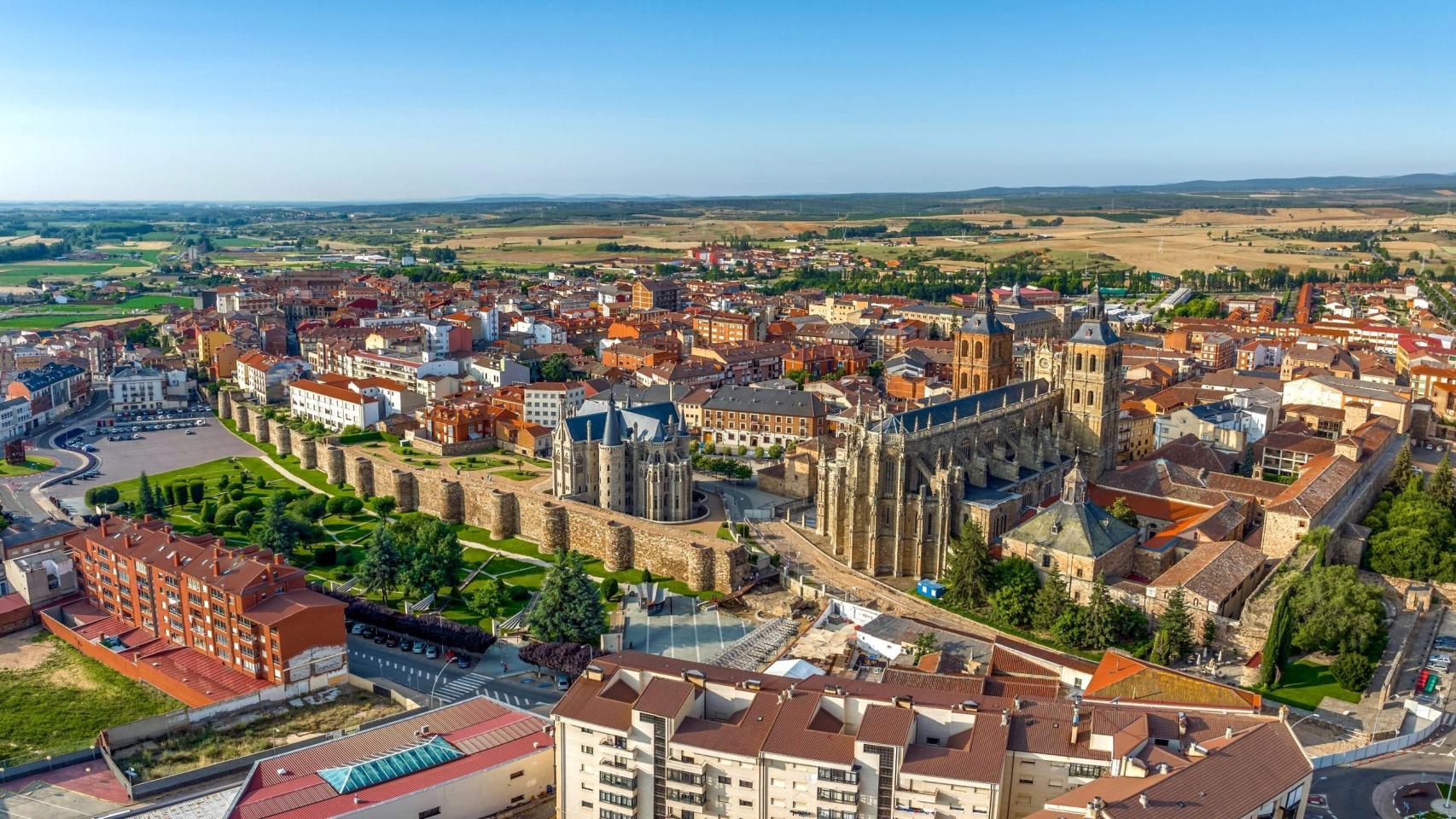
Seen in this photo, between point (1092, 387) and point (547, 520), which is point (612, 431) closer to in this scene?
point (547, 520)

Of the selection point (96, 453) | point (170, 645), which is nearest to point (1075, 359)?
point (170, 645)

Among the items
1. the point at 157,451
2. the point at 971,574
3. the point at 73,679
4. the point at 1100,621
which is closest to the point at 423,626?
the point at 73,679

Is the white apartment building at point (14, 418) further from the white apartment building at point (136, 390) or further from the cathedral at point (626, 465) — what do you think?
the cathedral at point (626, 465)

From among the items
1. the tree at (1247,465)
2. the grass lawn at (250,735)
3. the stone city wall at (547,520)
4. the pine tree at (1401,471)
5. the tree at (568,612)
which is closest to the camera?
the grass lawn at (250,735)

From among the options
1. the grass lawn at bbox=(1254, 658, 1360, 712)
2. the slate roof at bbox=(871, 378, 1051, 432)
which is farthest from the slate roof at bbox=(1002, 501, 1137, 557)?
the grass lawn at bbox=(1254, 658, 1360, 712)

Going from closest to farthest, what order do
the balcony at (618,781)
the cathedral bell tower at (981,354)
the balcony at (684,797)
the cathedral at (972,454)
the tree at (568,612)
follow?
the balcony at (684,797) < the balcony at (618,781) < the tree at (568,612) < the cathedral at (972,454) < the cathedral bell tower at (981,354)

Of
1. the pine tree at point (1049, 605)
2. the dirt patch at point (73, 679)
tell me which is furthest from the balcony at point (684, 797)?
the dirt patch at point (73, 679)
